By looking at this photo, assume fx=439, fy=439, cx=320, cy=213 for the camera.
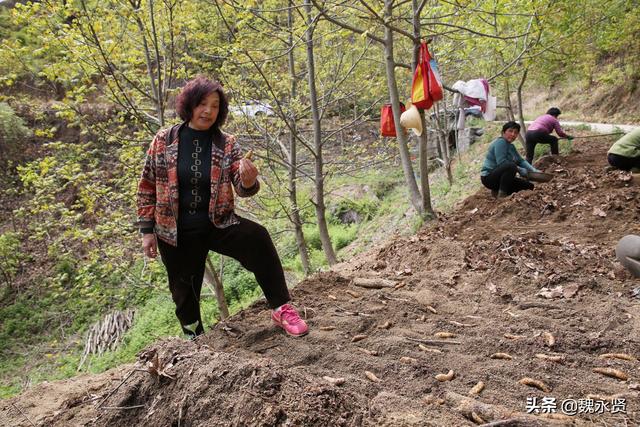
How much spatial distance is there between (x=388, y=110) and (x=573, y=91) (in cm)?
1745

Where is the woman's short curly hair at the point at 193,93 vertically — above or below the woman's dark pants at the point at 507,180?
above

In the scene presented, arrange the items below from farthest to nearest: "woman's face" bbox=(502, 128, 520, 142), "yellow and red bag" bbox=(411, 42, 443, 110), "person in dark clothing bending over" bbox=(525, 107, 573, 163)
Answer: "person in dark clothing bending over" bbox=(525, 107, 573, 163)
"woman's face" bbox=(502, 128, 520, 142)
"yellow and red bag" bbox=(411, 42, 443, 110)

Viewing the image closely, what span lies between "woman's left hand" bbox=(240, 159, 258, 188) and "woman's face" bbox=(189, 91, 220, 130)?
14.3 inches

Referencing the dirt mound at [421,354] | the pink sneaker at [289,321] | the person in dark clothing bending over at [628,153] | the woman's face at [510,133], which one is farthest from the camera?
the woman's face at [510,133]

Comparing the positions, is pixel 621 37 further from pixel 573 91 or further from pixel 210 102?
pixel 573 91

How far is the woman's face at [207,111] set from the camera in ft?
8.98

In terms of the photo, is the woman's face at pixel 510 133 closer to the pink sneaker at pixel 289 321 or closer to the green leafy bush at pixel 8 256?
the pink sneaker at pixel 289 321

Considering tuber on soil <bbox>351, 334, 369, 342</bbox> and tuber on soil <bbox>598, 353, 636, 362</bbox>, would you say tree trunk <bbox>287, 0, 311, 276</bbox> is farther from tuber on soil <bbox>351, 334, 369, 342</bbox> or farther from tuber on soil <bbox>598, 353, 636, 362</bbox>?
tuber on soil <bbox>598, 353, 636, 362</bbox>

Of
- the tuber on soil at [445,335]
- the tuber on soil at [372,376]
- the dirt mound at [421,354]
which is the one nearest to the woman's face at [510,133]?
the dirt mound at [421,354]

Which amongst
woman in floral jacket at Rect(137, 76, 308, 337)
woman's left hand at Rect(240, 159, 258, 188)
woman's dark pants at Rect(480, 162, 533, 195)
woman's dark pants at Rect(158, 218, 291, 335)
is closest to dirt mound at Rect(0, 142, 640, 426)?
woman's dark pants at Rect(158, 218, 291, 335)

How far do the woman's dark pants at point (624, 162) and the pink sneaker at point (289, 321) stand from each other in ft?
19.9

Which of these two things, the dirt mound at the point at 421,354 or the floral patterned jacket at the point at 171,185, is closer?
the dirt mound at the point at 421,354

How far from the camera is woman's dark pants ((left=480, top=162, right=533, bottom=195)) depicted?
6711 millimetres

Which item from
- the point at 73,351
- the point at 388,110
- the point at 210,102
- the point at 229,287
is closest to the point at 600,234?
the point at 388,110
